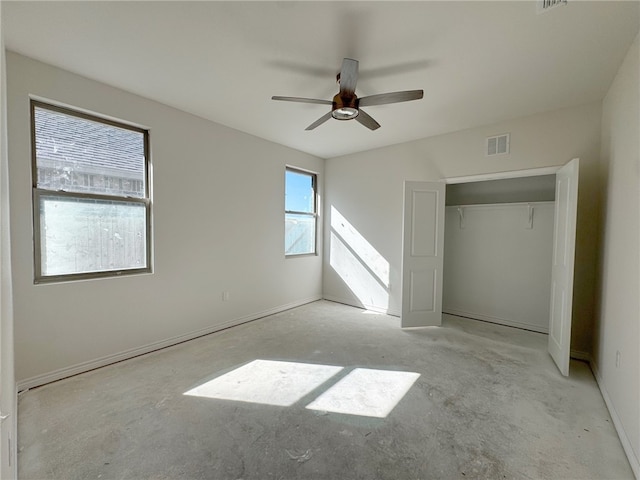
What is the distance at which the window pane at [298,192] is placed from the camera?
4.64 metres

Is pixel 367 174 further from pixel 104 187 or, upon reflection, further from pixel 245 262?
pixel 104 187

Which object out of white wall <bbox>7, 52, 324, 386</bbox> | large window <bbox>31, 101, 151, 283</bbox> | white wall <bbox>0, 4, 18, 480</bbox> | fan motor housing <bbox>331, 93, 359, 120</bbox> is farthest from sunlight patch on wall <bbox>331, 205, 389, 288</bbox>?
white wall <bbox>0, 4, 18, 480</bbox>

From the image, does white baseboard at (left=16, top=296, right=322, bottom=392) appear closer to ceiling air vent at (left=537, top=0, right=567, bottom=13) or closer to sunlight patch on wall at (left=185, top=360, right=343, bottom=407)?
sunlight patch on wall at (left=185, top=360, right=343, bottom=407)

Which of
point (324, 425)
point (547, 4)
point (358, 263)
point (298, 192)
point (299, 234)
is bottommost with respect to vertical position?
point (324, 425)

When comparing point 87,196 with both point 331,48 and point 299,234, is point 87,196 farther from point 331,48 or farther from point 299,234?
point 299,234

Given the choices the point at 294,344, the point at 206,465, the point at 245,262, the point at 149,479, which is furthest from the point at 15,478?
the point at 245,262

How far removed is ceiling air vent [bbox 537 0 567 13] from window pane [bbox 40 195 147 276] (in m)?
3.62

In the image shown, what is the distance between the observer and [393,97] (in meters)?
2.20

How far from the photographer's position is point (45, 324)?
2330mm

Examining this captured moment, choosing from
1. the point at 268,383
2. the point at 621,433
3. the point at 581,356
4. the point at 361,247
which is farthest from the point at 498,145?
the point at 268,383

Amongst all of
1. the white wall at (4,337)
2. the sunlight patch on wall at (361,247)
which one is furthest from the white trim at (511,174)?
the white wall at (4,337)

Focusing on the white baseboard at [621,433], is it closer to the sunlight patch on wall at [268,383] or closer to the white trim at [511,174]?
the sunlight patch on wall at [268,383]

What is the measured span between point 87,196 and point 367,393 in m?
3.05

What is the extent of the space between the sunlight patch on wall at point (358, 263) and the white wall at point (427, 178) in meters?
0.02
